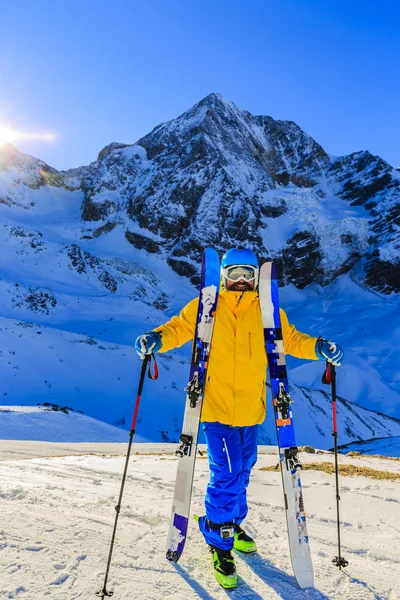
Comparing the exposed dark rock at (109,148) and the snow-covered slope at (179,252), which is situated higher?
the exposed dark rock at (109,148)

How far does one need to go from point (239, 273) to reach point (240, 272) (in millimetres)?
11

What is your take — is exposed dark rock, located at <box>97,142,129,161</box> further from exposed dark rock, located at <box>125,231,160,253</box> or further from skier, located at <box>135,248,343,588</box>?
skier, located at <box>135,248,343,588</box>

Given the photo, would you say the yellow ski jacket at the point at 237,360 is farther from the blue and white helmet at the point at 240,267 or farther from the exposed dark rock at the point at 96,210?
the exposed dark rock at the point at 96,210

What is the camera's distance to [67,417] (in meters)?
15.7

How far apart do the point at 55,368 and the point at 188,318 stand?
19765 millimetres

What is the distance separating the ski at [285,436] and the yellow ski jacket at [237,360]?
0.23ft

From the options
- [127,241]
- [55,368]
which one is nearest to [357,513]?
[55,368]

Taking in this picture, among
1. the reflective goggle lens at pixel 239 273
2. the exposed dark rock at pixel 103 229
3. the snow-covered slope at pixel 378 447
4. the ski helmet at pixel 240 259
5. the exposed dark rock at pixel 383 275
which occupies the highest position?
the exposed dark rock at pixel 103 229

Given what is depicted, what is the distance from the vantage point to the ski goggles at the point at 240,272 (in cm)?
334

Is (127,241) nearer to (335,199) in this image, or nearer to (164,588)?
(335,199)

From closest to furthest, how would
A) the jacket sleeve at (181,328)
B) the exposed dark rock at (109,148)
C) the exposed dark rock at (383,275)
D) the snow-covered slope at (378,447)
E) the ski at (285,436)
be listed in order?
the ski at (285,436), the jacket sleeve at (181,328), the snow-covered slope at (378,447), the exposed dark rock at (383,275), the exposed dark rock at (109,148)

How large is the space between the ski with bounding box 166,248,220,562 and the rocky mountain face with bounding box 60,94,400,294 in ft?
251

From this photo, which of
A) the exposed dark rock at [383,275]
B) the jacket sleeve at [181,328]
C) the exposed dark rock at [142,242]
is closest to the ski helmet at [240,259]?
the jacket sleeve at [181,328]

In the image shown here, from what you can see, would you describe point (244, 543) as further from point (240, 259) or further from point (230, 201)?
point (230, 201)
